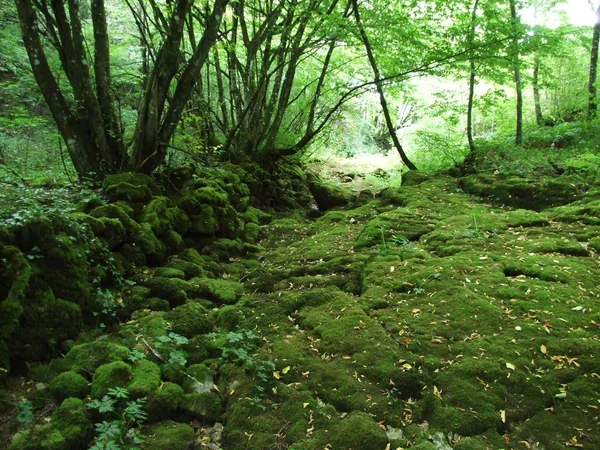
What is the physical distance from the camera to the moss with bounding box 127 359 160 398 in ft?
10.7

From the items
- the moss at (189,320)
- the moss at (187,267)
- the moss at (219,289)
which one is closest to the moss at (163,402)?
the moss at (189,320)

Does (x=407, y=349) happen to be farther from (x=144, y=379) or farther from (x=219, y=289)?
(x=219, y=289)

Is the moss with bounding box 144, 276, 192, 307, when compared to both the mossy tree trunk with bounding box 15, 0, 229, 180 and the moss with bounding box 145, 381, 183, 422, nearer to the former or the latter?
the moss with bounding box 145, 381, 183, 422

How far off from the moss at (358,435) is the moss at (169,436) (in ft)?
3.75

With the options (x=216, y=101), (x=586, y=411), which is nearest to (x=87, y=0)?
(x=216, y=101)

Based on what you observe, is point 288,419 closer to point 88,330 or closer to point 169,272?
point 88,330

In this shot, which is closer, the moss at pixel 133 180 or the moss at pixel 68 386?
the moss at pixel 68 386

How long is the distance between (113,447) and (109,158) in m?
5.36

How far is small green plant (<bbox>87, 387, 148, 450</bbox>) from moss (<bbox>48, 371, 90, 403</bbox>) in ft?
0.73

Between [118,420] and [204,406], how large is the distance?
2.24 feet

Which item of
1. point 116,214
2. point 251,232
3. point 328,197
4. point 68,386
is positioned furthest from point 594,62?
point 68,386

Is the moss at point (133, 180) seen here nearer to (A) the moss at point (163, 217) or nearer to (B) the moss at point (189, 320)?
(A) the moss at point (163, 217)

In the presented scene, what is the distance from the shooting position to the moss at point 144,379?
3.25 metres

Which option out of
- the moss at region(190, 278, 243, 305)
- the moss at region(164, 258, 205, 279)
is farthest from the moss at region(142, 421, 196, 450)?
the moss at region(164, 258, 205, 279)
